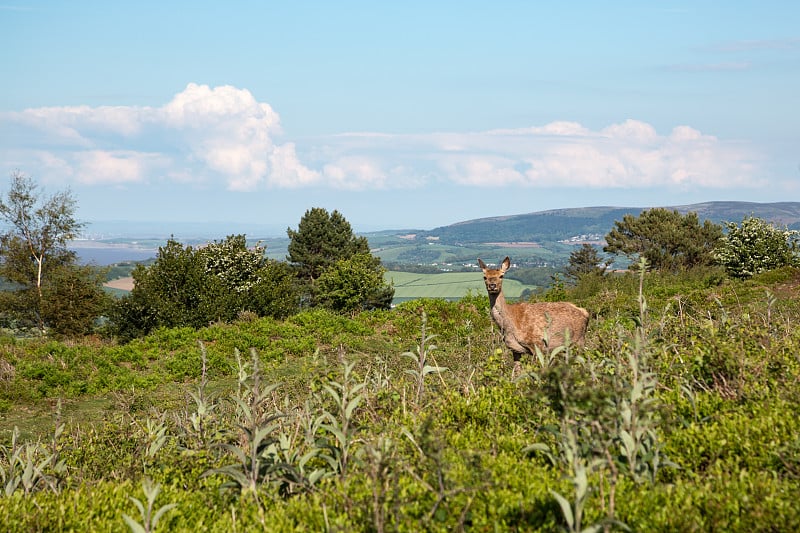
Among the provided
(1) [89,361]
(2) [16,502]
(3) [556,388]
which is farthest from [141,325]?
(3) [556,388]

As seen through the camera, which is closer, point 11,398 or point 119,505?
point 119,505

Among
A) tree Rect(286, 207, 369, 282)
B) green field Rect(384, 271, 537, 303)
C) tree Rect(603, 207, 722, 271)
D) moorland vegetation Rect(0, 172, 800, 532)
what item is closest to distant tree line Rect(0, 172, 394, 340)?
tree Rect(286, 207, 369, 282)

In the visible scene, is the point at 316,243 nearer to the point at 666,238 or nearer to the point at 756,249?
the point at 666,238

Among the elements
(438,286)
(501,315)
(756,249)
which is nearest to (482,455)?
(501,315)

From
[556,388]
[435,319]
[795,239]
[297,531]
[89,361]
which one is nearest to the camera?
[297,531]

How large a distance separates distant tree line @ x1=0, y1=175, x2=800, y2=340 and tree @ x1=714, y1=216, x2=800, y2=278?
64mm

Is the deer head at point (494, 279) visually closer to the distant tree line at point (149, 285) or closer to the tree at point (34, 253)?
the distant tree line at point (149, 285)

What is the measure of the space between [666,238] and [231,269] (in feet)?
191

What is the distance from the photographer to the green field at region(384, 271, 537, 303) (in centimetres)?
12256

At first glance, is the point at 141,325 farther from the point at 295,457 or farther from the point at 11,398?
the point at 295,457

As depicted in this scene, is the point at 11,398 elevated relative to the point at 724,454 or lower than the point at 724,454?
lower

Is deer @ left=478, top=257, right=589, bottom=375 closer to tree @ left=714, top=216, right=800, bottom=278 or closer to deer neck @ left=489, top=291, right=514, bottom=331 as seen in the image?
deer neck @ left=489, top=291, right=514, bottom=331

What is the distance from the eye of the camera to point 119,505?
5633 millimetres

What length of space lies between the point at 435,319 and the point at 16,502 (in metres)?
21.4
